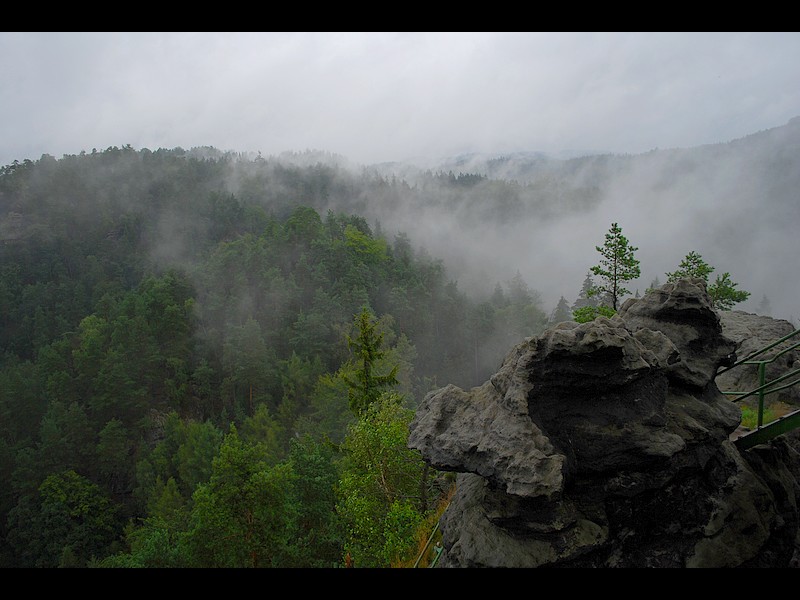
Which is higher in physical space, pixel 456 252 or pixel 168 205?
pixel 168 205

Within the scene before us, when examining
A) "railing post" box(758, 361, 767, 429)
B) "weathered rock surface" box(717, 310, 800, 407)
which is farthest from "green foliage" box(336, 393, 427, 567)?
"weathered rock surface" box(717, 310, 800, 407)

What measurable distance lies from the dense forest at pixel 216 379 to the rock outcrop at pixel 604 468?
17.9 ft

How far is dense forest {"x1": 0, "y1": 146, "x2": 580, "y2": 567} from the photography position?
2153 centimetres

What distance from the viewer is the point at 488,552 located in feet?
27.3

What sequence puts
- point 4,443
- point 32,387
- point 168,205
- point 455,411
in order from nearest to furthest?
point 455,411
point 4,443
point 32,387
point 168,205

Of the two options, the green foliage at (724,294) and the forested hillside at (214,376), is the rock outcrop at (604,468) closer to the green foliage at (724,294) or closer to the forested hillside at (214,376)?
the forested hillside at (214,376)

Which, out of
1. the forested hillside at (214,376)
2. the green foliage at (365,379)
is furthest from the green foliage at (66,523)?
the green foliage at (365,379)

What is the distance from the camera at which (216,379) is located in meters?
67.1

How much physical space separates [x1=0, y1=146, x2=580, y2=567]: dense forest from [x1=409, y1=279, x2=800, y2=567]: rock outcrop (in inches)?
215
